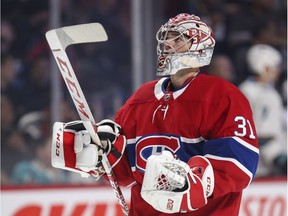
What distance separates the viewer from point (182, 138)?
280 centimetres

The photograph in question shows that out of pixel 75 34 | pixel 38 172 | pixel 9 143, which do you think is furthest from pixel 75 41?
pixel 9 143

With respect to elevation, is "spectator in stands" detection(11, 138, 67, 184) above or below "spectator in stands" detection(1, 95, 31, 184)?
below

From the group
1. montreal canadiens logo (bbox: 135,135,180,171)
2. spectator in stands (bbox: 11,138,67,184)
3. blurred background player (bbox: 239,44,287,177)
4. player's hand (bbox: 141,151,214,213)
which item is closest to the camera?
player's hand (bbox: 141,151,214,213)

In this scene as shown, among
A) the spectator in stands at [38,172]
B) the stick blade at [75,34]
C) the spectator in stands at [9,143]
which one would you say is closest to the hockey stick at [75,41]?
the stick blade at [75,34]

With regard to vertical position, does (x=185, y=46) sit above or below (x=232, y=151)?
above

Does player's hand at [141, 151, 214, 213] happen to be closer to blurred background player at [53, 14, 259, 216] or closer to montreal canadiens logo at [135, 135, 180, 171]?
blurred background player at [53, 14, 259, 216]

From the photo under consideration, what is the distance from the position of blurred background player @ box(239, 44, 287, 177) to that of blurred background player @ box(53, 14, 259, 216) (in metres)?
2.36

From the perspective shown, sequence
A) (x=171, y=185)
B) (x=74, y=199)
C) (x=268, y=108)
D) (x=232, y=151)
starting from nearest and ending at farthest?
(x=171, y=185) → (x=232, y=151) → (x=74, y=199) → (x=268, y=108)

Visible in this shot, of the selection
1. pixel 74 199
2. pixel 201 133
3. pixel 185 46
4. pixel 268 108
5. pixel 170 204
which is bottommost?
pixel 74 199

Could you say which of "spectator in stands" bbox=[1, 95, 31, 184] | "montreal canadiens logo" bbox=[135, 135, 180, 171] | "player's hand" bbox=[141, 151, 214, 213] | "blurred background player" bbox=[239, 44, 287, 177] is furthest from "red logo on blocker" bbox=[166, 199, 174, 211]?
"spectator in stands" bbox=[1, 95, 31, 184]

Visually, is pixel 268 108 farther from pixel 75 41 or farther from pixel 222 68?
pixel 75 41

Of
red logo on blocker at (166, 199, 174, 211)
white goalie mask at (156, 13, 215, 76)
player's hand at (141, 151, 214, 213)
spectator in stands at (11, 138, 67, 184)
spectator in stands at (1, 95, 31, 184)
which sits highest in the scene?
white goalie mask at (156, 13, 215, 76)

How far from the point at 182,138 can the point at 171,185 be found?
0.89 ft

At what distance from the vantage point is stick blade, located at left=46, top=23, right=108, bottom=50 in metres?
2.83
